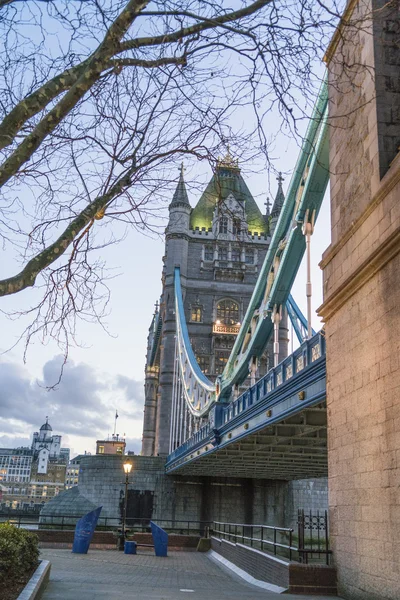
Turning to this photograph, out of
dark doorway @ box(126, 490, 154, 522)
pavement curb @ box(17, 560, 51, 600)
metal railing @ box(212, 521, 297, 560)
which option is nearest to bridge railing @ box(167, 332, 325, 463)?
metal railing @ box(212, 521, 297, 560)

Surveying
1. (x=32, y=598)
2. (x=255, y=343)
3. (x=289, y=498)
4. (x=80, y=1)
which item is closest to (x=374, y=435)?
(x=32, y=598)

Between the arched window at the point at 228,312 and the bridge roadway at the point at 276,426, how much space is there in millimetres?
24837

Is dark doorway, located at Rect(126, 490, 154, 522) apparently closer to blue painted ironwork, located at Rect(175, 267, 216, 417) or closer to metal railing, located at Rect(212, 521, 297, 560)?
metal railing, located at Rect(212, 521, 297, 560)

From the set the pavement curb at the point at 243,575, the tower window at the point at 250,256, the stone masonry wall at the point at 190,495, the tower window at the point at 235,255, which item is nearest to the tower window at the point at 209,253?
the tower window at the point at 235,255

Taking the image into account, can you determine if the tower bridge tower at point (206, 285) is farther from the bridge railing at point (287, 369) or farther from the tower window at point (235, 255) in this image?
the bridge railing at point (287, 369)

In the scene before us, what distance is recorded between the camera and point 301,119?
6270 millimetres

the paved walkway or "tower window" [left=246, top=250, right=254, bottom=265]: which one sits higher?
"tower window" [left=246, top=250, right=254, bottom=265]

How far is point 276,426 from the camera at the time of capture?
17000 mm

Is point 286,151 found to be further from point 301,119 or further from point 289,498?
point 289,498

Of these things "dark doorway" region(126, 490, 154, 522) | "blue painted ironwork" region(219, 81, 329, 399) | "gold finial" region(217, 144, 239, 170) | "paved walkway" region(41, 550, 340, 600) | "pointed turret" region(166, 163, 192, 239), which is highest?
"pointed turret" region(166, 163, 192, 239)

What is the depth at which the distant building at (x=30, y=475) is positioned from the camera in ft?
520

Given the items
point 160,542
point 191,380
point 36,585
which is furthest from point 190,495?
point 36,585

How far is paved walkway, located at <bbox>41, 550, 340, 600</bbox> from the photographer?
29.6ft

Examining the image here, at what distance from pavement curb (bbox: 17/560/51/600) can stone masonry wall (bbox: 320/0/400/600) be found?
3962mm
